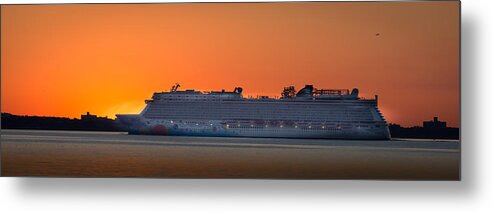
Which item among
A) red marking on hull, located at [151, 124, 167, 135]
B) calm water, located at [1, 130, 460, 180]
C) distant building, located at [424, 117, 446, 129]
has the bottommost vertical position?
calm water, located at [1, 130, 460, 180]

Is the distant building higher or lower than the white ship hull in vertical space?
higher

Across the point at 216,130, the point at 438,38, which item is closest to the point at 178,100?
the point at 216,130

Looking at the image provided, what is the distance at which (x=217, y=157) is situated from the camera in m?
6.29

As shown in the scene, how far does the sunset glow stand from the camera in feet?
20.2

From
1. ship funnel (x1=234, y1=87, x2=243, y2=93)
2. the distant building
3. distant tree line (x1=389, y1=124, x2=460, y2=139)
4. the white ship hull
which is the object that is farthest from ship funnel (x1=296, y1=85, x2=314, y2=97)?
the distant building

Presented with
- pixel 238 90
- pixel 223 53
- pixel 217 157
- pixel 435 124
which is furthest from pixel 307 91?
pixel 435 124

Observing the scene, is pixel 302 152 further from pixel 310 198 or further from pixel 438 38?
pixel 438 38

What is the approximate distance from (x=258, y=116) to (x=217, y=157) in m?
0.39

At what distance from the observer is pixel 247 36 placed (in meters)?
6.30

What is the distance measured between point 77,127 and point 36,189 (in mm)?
524

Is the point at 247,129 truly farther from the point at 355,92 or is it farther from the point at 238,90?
the point at 355,92

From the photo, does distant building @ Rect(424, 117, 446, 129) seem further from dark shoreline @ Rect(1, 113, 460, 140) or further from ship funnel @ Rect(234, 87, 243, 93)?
dark shoreline @ Rect(1, 113, 460, 140)

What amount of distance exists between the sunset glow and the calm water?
20cm

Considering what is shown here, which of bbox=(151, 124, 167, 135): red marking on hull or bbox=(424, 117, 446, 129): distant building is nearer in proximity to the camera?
bbox=(424, 117, 446, 129): distant building
